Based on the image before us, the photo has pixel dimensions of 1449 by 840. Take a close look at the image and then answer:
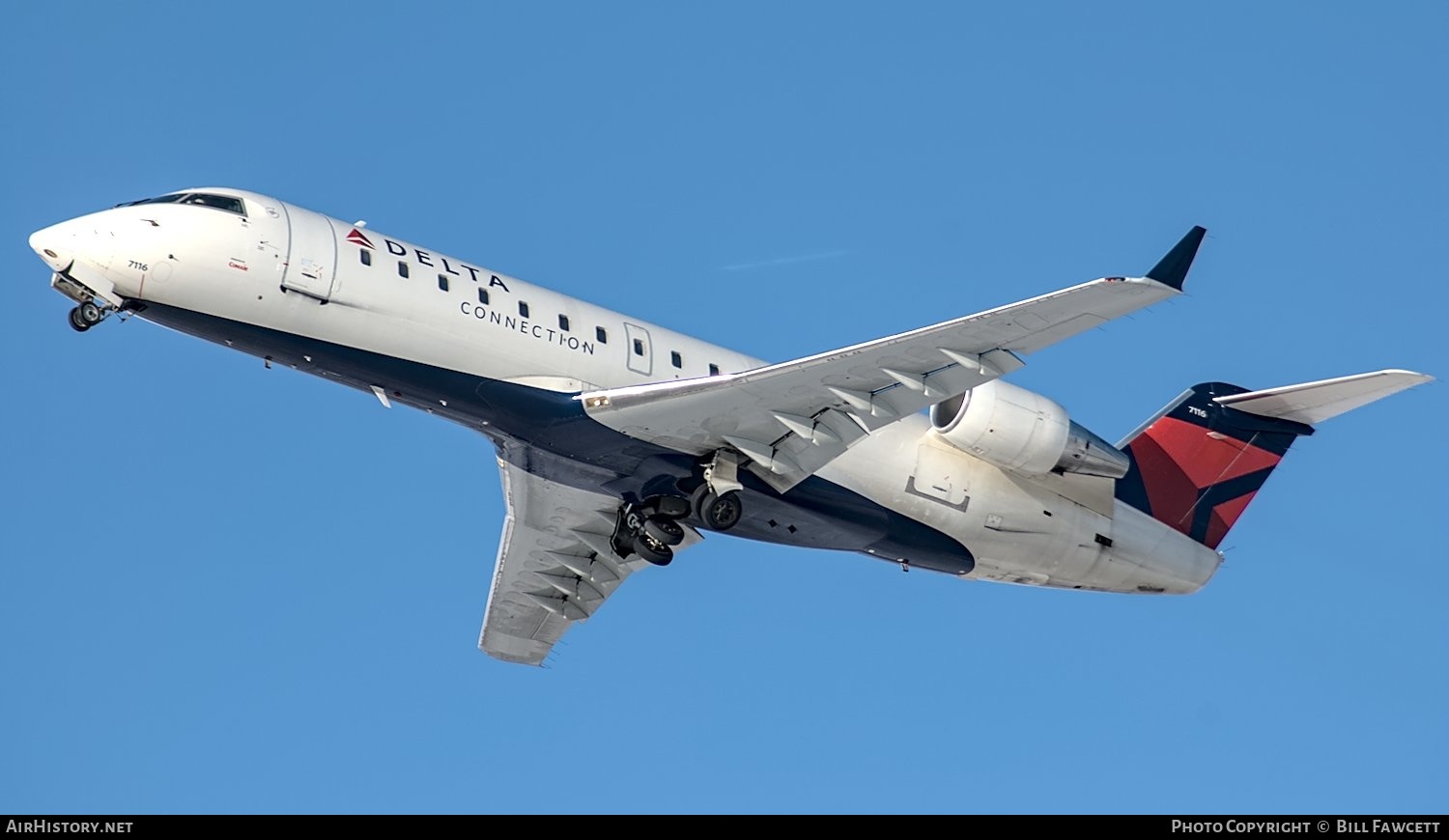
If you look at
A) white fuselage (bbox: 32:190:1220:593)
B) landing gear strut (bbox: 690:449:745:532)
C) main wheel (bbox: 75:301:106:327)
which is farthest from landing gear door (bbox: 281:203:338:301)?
landing gear strut (bbox: 690:449:745:532)

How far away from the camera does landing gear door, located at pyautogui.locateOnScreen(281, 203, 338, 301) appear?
20.0 m

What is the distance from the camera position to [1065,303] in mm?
18406

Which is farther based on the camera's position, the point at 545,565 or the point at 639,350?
the point at 545,565

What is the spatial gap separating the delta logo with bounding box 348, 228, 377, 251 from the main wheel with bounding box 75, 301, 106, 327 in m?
2.72

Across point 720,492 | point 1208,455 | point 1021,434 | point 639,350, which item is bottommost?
point 720,492

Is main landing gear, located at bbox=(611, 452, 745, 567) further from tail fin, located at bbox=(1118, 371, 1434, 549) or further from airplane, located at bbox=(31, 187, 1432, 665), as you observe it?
tail fin, located at bbox=(1118, 371, 1434, 549)

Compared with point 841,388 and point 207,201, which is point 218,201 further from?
point 841,388

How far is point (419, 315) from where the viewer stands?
2034 cm

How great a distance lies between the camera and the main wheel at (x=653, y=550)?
75.5ft

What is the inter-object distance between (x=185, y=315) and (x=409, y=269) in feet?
7.94

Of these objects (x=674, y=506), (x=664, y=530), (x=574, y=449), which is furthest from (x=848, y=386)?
(x=664, y=530)

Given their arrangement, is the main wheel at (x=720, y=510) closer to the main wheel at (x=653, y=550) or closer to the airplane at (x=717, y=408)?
the airplane at (x=717, y=408)

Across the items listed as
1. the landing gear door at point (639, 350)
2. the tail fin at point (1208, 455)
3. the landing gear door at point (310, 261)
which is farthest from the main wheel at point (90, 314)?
the tail fin at point (1208, 455)

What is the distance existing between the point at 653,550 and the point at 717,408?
3.00 meters
